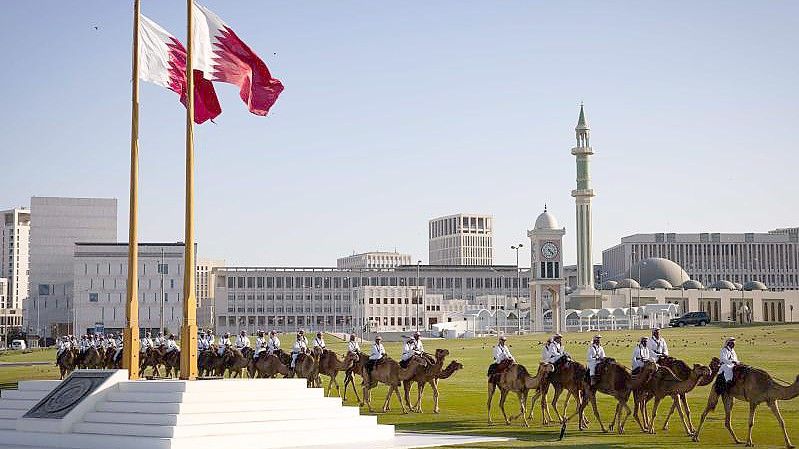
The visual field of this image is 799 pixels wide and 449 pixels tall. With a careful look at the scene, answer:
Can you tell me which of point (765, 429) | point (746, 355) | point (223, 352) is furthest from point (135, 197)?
point (746, 355)

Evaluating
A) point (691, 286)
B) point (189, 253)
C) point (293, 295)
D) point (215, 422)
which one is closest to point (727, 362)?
point (215, 422)

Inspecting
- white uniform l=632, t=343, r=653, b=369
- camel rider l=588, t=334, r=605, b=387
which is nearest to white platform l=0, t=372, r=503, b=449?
camel rider l=588, t=334, r=605, b=387

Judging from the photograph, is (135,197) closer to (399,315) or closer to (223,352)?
(223,352)

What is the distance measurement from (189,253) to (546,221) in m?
109

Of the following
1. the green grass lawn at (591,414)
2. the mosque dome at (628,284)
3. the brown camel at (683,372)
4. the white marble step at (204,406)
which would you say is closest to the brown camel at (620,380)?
the green grass lawn at (591,414)

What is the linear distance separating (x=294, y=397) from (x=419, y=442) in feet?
11.7

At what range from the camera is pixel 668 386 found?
30.5m

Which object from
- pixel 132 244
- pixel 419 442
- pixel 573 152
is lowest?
pixel 419 442

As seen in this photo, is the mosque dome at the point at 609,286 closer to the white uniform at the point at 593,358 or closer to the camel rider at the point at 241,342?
the camel rider at the point at 241,342

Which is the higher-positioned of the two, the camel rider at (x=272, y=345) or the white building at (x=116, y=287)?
the white building at (x=116, y=287)

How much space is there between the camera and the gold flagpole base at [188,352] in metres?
29.1

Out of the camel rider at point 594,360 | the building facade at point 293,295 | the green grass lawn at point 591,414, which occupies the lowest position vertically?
the green grass lawn at point 591,414

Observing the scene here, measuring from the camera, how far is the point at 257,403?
2897cm

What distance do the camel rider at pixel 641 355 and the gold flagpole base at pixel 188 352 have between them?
445 inches
